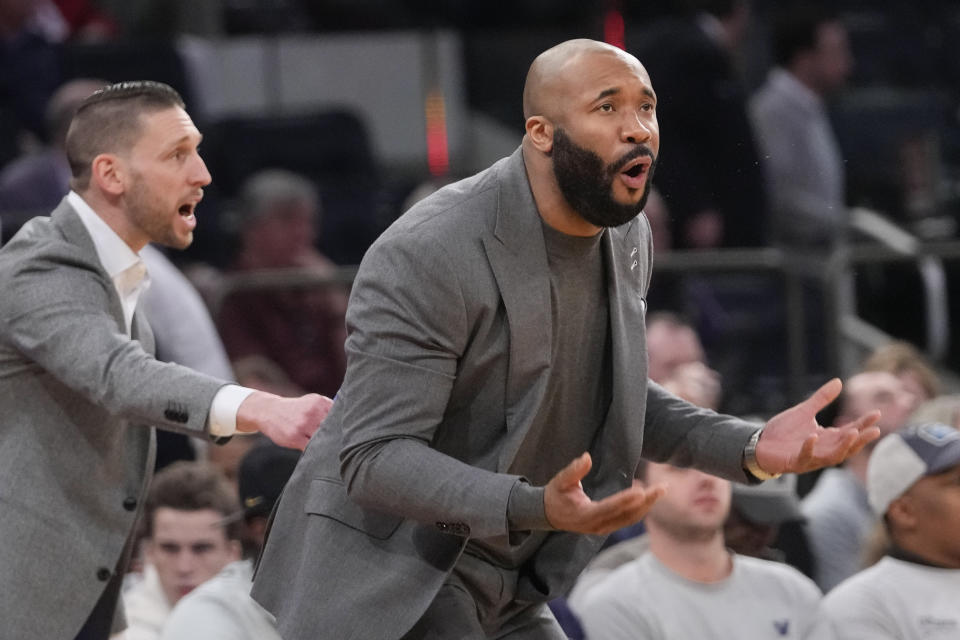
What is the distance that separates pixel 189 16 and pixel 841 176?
3285 mm

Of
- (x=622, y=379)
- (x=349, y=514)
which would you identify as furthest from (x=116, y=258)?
(x=622, y=379)

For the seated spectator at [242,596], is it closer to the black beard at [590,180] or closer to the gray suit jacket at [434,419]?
the gray suit jacket at [434,419]

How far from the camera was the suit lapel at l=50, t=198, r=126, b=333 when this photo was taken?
319 centimetres

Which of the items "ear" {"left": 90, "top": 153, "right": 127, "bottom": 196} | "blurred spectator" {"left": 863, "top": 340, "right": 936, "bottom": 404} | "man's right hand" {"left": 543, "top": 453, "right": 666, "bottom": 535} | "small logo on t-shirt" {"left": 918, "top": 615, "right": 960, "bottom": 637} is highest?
"ear" {"left": 90, "top": 153, "right": 127, "bottom": 196}

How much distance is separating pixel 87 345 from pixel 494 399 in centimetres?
78

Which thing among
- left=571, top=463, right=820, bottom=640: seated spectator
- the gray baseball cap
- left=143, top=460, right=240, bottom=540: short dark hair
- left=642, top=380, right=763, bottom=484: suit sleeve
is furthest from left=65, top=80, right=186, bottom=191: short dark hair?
the gray baseball cap

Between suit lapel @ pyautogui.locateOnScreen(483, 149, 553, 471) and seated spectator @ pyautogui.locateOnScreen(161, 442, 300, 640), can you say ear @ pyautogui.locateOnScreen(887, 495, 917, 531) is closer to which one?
seated spectator @ pyautogui.locateOnScreen(161, 442, 300, 640)

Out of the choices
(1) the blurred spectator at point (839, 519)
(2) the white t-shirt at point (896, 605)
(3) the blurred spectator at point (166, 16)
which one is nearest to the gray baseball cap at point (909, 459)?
(2) the white t-shirt at point (896, 605)

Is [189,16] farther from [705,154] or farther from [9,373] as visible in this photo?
[9,373]

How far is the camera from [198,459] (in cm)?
514

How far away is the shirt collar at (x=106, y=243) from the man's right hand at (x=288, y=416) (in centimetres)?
52

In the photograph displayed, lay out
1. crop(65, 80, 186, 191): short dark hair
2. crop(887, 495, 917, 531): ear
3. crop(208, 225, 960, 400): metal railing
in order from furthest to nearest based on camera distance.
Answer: crop(208, 225, 960, 400): metal railing < crop(887, 495, 917, 531): ear < crop(65, 80, 186, 191): short dark hair

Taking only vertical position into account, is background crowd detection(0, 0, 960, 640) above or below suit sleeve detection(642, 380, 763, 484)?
below

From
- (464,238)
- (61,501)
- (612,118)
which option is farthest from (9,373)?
(612,118)
